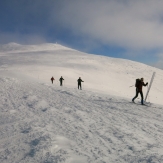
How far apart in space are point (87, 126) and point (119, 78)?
51015mm

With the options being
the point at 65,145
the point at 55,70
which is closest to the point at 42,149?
the point at 65,145

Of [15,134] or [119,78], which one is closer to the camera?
[15,134]

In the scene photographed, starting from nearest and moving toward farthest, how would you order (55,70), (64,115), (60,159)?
1. (60,159)
2. (64,115)
3. (55,70)

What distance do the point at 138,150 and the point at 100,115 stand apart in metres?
4.31

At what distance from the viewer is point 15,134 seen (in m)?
7.42

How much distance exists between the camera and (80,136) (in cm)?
709

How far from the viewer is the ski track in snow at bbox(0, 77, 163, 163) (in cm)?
557

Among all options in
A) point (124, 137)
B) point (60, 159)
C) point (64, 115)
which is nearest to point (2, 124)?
point (64, 115)

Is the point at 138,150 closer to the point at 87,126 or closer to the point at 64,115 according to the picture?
the point at 87,126

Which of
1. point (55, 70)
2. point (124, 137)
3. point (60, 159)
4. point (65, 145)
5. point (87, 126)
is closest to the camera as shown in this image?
point (60, 159)

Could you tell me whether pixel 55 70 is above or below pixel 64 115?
above

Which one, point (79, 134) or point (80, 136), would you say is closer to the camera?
point (80, 136)

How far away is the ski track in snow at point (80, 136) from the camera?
18.3ft

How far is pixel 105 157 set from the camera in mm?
5512
